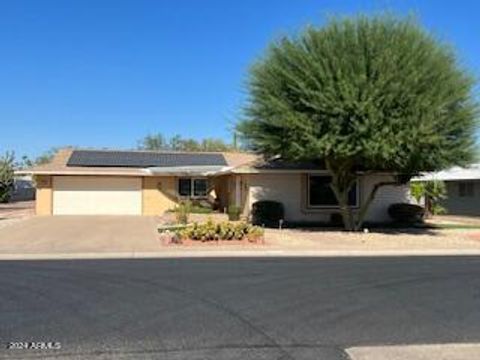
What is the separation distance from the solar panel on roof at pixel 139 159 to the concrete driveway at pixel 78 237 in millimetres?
10878

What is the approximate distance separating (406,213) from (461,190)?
1407 cm

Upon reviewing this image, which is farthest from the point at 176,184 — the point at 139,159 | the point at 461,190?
the point at 461,190

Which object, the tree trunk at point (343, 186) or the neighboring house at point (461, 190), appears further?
the neighboring house at point (461, 190)

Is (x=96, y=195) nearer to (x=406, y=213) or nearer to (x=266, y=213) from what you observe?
(x=266, y=213)

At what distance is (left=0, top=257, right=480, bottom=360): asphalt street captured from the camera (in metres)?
8.24

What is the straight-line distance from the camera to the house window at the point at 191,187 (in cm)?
4606

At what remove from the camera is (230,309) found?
10.7 metres

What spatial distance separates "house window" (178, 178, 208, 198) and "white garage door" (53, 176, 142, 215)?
8.40 feet

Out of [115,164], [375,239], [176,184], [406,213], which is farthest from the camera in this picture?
[115,164]

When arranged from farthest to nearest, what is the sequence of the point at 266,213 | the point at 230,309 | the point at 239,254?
the point at 266,213 < the point at 239,254 < the point at 230,309

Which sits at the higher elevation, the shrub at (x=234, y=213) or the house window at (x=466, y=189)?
the house window at (x=466, y=189)

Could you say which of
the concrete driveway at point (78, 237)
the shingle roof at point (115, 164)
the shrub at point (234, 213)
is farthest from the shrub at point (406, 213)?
the concrete driveway at point (78, 237)

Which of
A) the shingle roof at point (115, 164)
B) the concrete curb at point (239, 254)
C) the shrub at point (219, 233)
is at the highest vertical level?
the shingle roof at point (115, 164)

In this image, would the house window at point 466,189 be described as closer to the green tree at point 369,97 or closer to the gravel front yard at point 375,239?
the gravel front yard at point 375,239
